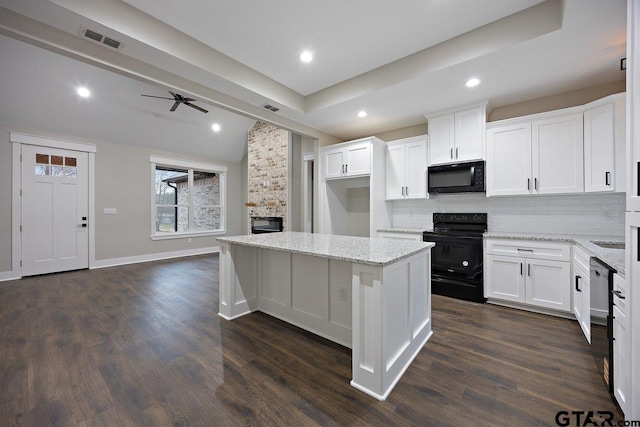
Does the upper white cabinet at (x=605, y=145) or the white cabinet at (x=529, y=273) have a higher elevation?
the upper white cabinet at (x=605, y=145)

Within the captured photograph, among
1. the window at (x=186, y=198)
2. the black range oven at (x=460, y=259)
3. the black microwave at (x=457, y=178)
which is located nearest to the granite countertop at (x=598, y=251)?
the black range oven at (x=460, y=259)

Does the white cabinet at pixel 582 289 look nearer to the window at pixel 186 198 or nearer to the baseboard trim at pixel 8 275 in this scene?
the window at pixel 186 198

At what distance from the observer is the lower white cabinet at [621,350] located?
1.33m

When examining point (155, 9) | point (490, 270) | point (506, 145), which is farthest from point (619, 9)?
point (155, 9)

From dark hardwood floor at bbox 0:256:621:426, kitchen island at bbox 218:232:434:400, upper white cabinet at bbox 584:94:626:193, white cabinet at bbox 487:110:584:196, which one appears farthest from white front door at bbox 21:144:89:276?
upper white cabinet at bbox 584:94:626:193

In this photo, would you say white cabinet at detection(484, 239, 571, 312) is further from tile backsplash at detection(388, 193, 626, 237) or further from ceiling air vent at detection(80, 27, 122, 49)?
ceiling air vent at detection(80, 27, 122, 49)

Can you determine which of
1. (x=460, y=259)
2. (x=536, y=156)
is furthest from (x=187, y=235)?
(x=536, y=156)

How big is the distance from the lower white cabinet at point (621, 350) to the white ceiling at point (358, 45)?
203 centimetres

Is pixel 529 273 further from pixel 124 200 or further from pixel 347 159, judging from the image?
pixel 124 200

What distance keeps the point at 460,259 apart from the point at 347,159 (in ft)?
7.61

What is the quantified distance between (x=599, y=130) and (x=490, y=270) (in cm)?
187

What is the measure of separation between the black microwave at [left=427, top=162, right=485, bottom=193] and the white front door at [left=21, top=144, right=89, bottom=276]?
21.6 feet

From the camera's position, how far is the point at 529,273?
9.84ft

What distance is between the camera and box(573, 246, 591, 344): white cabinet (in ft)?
7.30
